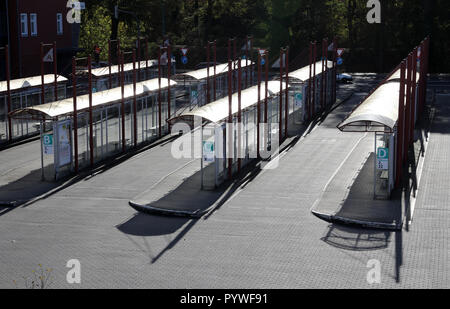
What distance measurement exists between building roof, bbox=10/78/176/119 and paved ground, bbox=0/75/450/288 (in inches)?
109

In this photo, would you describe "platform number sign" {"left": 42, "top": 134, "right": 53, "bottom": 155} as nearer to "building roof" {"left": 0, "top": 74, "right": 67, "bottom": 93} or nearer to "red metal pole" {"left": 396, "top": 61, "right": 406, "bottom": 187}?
"building roof" {"left": 0, "top": 74, "right": 67, "bottom": 93}

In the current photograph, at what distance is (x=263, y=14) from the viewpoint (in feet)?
261

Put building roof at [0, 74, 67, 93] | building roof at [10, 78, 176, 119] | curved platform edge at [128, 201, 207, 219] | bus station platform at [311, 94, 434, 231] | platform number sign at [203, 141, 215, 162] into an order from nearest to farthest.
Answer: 1. bus station platform at [311, 94, 434, 231]
2. curved platform edge at [128, 201, 207, 219]
3. platform number sign at [203, 141, 215, 162]
4. building roof at [10, 78, 176, 119]
5. building roof at [0, 74, 67, 93]

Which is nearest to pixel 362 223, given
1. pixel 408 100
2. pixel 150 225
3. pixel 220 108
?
pixel 150 225

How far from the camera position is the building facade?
5225 cm

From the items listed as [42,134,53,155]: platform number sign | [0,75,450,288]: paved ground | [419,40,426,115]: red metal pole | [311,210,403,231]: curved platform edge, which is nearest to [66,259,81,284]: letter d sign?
[0,75,450,288]: paved ground

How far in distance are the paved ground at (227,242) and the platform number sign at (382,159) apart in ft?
5.01

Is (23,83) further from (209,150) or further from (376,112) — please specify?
(376,112)

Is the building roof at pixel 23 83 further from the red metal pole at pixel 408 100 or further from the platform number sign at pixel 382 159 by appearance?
the platform number sign at pixel 382 159

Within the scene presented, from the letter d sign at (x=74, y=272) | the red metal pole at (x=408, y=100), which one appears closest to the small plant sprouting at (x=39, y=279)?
the letter d sign at (x=74, y=272)

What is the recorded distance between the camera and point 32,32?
5466 cm

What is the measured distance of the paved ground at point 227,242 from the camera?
55.9 feet

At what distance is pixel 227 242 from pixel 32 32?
3904 centimetres
